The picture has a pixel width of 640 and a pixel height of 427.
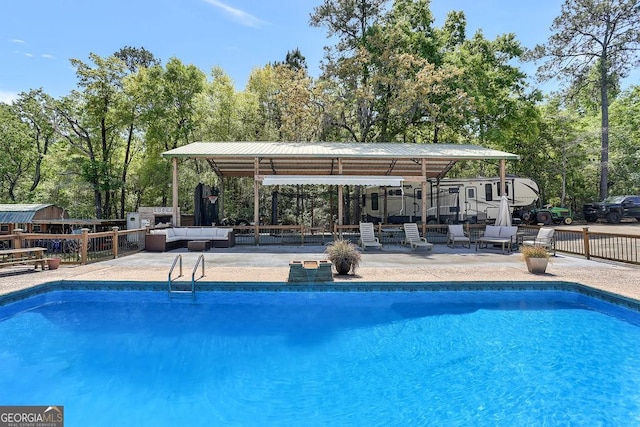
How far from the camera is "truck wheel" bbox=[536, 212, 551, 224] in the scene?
19645mm

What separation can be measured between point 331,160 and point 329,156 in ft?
6.26

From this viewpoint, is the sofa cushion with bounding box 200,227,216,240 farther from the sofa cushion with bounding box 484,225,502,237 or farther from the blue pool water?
the sofa cushion with bounding box 484,225,502,237

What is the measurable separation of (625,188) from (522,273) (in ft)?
78.0

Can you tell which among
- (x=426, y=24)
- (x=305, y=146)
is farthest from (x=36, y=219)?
(x=426, y=24)

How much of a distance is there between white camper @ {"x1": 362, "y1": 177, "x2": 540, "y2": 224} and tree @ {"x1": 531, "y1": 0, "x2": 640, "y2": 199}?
9.10 m

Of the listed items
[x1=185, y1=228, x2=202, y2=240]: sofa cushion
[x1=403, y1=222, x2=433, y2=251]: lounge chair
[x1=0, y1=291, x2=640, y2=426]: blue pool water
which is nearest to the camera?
[x1=0, y1=291, x2=640, y2=426]: blue pool water

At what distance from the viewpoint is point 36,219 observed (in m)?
16.5

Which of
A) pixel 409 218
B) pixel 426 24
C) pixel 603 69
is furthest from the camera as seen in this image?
pixel 603 69

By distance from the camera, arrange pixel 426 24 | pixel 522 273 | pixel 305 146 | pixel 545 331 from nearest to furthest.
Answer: pixel 545 331, pixel 522 273, pixel 305 146, pixel 426 24

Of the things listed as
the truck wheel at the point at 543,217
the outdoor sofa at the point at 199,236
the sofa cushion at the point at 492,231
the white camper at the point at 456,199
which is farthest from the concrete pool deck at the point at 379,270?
the truck wheel at the point at 543,217

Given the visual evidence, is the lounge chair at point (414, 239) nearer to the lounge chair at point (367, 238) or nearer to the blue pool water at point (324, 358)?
the lounge chair at point (367, 238)

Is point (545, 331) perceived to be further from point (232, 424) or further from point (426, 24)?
point (426, 24)

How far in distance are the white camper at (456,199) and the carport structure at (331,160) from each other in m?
0.94

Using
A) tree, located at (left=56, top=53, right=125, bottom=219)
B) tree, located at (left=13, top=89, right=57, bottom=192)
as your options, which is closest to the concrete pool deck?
tree, located at (left=56, top=53, right=125, bottom=219)
